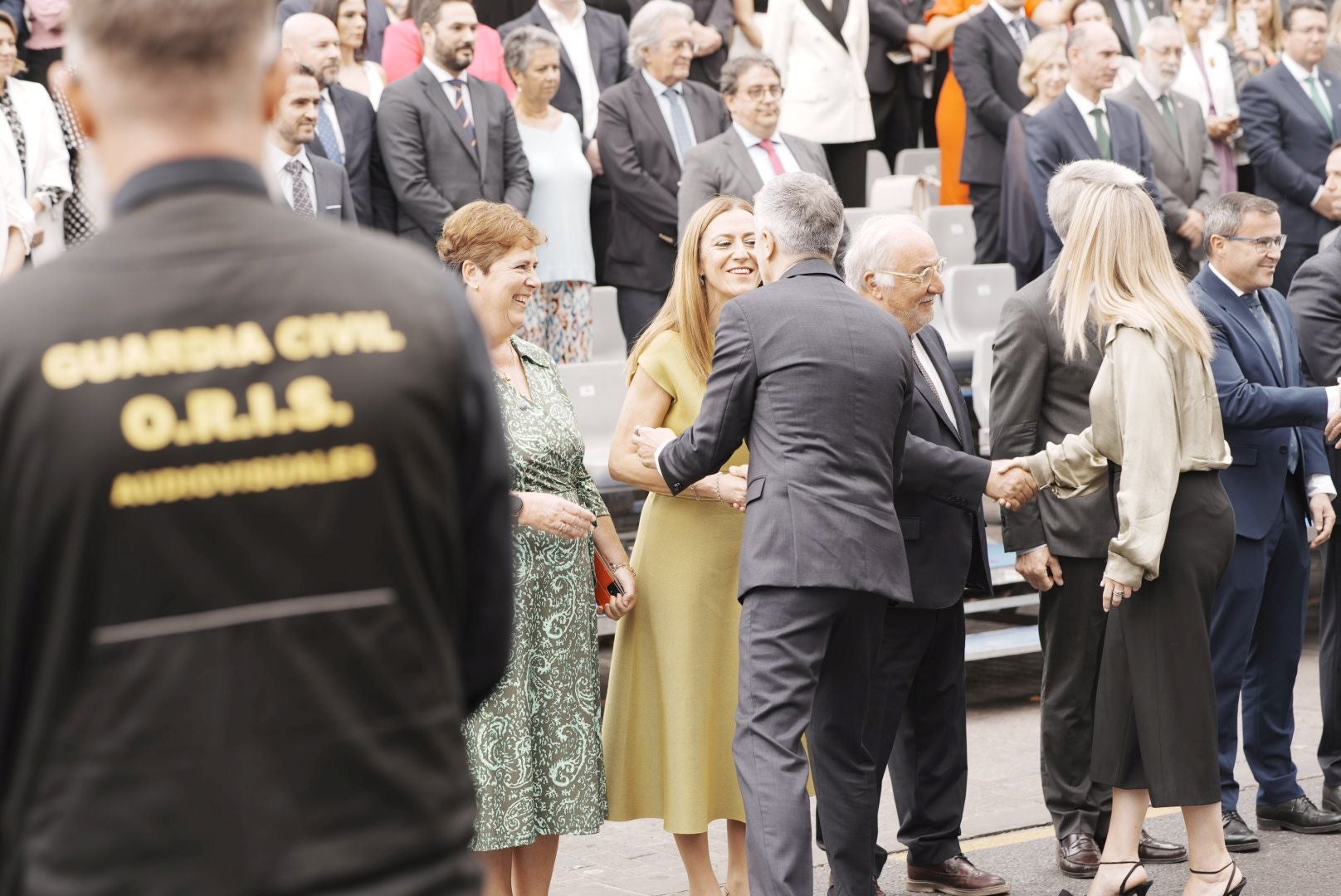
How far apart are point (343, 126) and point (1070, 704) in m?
4.72

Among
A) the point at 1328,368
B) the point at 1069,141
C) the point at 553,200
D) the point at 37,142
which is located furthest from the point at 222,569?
the point at 1069,141

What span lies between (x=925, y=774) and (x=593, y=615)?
4.04 ft

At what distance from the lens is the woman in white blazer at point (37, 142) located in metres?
7.53

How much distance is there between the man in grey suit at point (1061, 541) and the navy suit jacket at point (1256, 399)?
60 cm

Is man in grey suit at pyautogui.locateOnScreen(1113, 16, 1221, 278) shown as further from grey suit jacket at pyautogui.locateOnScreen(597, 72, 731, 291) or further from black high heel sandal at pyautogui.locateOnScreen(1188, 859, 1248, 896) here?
black high heel sandal at pyautogui.locateOnScreen(1188, 859, 1248, 896)

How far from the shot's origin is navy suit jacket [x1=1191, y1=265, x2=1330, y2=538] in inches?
221

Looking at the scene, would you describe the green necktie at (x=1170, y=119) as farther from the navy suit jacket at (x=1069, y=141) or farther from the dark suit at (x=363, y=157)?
the dark suit at (x=363, y=157)

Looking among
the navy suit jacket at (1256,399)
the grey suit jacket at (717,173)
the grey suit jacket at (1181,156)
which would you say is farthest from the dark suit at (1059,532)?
the grey suit jacket at (1181,156)

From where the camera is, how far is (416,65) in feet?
30.9

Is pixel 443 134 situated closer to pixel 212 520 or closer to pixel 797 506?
pixel 797 506

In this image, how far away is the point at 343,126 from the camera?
8406 millimetres

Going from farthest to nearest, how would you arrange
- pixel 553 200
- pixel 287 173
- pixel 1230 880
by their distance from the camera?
pixel 553 200 < pixel 287 173 < pixel 1230 880

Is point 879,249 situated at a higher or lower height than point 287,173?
lower

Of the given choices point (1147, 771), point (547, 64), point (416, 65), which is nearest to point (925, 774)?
point (1147, 771)
